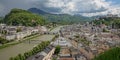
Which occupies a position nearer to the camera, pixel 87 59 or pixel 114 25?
pixel 87 59

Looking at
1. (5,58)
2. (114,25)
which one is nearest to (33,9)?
(114,25)

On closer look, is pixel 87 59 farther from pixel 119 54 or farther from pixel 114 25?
pixel 114 25

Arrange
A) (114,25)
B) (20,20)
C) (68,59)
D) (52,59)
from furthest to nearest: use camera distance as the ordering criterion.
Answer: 1. (20,20)
2. (114,25)
3. (52,59)
4. (68,59)

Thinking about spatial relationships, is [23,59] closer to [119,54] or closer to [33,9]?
[119,54]

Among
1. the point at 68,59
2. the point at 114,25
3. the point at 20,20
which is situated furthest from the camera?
the point at 20,20

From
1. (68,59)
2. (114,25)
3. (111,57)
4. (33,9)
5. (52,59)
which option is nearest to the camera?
(111,57)

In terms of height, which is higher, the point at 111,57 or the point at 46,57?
the point at 111,57

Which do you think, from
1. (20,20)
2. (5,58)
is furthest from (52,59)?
(20,20)

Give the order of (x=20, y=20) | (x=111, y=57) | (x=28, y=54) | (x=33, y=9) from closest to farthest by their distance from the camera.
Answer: (x=111, y=57) < (x=28, y=54) < (x=20, y=20) < (x=33, y=9)

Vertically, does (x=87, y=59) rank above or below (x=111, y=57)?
below
